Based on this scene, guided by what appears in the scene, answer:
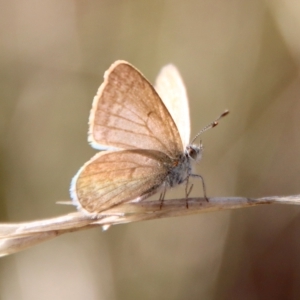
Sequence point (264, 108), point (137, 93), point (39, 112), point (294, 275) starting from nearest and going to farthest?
point (137, 93) < point (294, 275) < point (264, 108) < point (39, 112)

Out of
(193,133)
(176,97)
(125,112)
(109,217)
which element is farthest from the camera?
(193,133)

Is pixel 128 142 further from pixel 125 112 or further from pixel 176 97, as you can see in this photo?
pixel 176 97

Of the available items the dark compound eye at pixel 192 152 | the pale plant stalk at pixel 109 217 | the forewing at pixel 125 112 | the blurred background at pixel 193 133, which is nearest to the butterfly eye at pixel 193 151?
the dark compound eye at pixel 192 152

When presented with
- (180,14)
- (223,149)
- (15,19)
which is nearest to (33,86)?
(15,19)

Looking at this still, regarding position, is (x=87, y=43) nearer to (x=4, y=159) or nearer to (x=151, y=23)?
(x=151, y=23)

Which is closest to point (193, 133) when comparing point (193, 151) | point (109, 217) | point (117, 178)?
point (193, 151)

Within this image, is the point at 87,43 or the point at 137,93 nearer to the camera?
the point at 137,93
